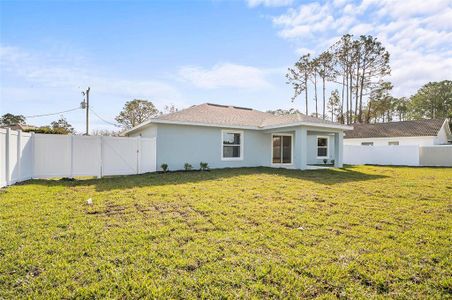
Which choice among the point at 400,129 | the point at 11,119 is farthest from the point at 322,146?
the point at 11,119

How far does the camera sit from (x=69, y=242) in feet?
11.4

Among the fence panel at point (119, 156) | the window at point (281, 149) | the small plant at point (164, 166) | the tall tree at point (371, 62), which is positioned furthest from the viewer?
the tall tree at point (371, 62)

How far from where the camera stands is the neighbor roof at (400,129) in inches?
863

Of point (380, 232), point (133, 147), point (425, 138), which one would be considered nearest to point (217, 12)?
point (133, 147)

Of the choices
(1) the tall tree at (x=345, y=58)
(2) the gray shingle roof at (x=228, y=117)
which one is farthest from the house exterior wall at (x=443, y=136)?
(2) the gray shingle roof at (x=228, y=117)

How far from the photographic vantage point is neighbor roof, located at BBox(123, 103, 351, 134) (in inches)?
488

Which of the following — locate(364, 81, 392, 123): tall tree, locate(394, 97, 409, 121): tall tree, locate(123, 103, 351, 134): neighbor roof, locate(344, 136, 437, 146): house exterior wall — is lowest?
locate(344, 136, 437, 146): house exterior wall

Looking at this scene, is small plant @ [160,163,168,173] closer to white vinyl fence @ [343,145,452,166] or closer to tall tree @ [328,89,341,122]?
white vinyl fence @ [343,145,452,166]

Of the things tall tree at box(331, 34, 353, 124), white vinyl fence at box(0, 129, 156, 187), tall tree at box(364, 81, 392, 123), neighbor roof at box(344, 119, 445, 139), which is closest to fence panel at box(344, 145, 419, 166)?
neighbor roof at box(344, 119, 445, 139)

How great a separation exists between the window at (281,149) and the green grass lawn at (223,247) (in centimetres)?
935

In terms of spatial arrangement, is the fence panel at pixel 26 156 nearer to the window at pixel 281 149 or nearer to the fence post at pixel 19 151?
the fence post at pixel 19 151

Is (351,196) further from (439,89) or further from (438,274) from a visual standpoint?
(439,89)

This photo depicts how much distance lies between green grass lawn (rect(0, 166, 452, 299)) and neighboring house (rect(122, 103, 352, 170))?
239 inches

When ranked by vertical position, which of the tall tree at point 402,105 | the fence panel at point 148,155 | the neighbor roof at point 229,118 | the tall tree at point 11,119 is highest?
the tall tree at point 402,105
